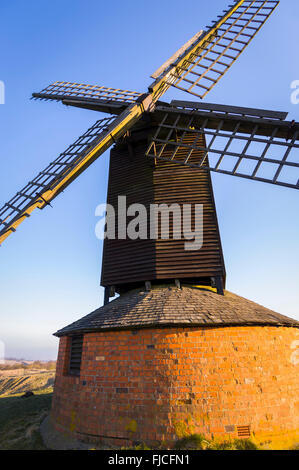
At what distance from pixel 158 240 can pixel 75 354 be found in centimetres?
451

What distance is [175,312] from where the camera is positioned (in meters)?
7.04

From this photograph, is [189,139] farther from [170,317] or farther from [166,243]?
[170,317]

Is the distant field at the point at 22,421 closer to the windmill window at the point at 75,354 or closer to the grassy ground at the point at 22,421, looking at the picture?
the grassy ground at the point at 22,421

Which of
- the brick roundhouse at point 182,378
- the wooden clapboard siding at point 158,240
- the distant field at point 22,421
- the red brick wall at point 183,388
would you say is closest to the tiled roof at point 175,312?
the brick roundhouse at point 182,378

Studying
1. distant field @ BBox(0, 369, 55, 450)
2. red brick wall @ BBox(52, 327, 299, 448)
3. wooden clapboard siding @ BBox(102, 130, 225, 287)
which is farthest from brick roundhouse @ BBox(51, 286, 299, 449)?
wooden clapboard siding @ BBox(102, 130, 225, 287)

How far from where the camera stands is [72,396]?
717 cm

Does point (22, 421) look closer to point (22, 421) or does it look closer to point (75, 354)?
point (22, 421)

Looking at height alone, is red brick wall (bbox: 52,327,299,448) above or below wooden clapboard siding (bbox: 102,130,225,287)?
below

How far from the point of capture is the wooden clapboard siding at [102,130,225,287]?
8.92 meters

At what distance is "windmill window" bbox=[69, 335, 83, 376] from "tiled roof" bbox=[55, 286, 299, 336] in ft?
1.12

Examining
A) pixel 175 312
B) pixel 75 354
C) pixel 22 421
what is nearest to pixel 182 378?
pixel 175 312

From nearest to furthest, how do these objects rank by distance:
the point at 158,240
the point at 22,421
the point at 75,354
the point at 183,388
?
1. the point at 183,388
2. the point at 75,354
3. the point at 22,421
4. the point at 158,240

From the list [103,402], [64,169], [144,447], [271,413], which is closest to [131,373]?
[103,402]

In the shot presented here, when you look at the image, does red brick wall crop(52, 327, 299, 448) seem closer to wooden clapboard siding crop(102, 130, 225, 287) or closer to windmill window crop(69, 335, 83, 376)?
windmill window crop(69, 335, 83, 376)
